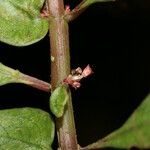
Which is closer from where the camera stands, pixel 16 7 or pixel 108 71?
pixel 16 7

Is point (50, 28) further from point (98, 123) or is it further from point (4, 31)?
point (98, 123)

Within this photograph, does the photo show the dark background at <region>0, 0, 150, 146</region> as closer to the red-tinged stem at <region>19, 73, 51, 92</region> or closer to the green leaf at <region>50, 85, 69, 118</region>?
the red-tinged stem at <region>19, 73, 51, 92</region>

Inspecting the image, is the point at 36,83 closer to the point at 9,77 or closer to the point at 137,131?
the point at 9,77

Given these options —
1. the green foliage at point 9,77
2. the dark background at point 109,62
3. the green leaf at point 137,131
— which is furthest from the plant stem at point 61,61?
the dark background at point 109,62

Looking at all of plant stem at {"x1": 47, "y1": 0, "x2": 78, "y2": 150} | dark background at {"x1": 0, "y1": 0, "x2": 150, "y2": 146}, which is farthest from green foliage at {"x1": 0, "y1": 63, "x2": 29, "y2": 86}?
dark background at {"x1": 0, "y1": 0, "x2": 150, "y2": 146}

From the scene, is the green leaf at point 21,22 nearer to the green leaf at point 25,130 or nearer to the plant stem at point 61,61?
the plant stem at point 61,61

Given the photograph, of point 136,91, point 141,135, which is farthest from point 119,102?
point 141,135
